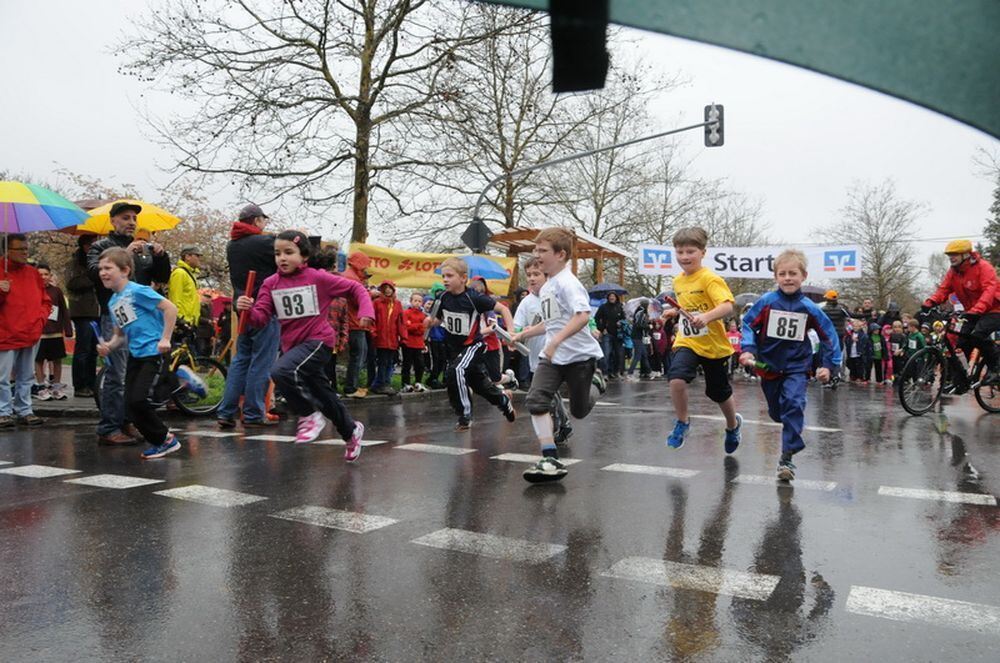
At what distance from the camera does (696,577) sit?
11.8 feet

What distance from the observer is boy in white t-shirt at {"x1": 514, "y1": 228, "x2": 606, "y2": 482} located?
19.4 feet

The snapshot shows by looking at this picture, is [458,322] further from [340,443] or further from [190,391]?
[190,391]

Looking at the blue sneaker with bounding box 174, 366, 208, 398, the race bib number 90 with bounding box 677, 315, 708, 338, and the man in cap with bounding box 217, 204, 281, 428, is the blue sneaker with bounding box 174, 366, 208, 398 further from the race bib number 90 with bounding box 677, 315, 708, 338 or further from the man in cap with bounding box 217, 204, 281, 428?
the race bib number 90 with bounding box 677, 315, 708, 338

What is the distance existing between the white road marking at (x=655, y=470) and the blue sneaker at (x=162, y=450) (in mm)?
3621

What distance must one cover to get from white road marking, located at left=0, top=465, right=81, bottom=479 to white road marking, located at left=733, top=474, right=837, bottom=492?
4.91 metres

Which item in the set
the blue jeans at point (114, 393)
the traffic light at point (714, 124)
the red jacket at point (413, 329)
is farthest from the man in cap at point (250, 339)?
the traffic light at point (714, 124)

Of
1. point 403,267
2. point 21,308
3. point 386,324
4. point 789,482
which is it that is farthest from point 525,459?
point 403,267

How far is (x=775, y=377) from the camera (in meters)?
6.31

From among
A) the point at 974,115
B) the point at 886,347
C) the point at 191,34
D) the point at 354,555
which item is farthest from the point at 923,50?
the point at 886,347

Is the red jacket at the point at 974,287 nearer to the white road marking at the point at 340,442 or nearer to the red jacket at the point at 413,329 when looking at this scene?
the white road marking at the point at 340,442

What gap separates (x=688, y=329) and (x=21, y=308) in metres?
6.91

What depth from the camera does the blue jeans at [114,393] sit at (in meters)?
7.59

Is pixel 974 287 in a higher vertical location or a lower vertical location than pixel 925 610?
higher

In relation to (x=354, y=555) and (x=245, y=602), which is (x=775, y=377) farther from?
(x=245, y=602)
